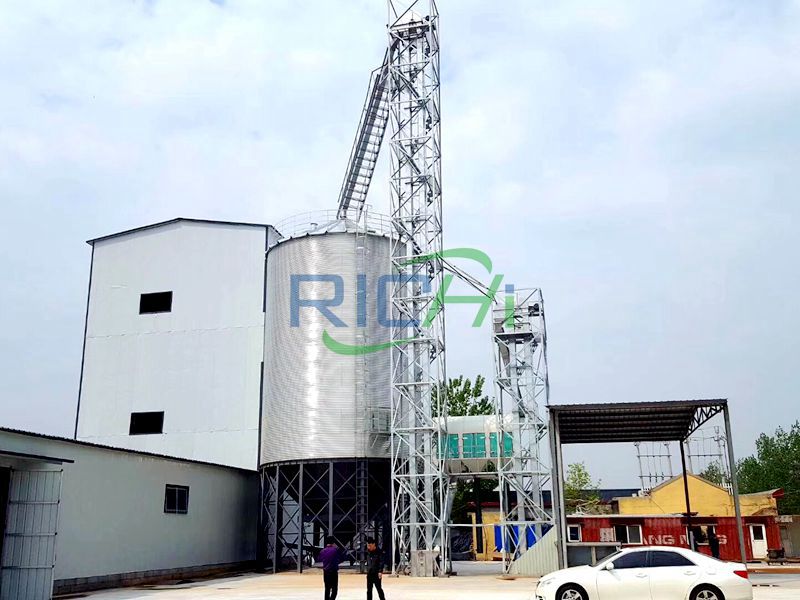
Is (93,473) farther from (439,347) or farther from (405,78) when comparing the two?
(405,78)

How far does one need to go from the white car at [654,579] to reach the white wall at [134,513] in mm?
14457

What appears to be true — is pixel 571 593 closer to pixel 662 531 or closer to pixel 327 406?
pixel 327 406

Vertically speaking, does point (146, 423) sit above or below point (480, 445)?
above

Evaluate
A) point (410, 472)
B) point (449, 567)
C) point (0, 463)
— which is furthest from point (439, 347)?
point (0, 463)

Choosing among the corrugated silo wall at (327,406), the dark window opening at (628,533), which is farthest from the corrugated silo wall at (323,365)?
the dark window opening at (628,533)

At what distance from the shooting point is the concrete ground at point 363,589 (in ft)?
68.4

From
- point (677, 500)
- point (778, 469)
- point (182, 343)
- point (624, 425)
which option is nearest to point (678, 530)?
point (624, 425)

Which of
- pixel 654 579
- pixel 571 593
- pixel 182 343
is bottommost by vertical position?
pixel 571 593

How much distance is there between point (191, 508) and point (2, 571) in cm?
1153

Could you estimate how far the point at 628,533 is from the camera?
39.6 metres

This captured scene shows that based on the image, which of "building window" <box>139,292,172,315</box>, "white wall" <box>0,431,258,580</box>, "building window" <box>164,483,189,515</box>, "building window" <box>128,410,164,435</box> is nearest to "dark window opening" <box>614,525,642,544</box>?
"white wall" <box>0,431,258,580</box>

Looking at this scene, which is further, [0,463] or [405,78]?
[405,78]

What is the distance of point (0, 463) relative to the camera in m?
20.5

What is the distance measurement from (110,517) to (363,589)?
29.3 feet
